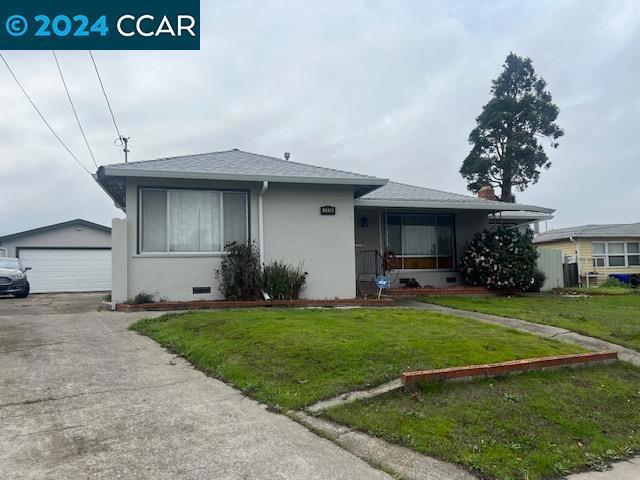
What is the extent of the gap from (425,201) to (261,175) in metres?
5.50

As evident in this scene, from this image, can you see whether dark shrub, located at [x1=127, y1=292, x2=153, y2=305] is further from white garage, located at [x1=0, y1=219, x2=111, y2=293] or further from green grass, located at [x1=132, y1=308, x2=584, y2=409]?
white garage, located at [x1=0, y1=219, x2=111, y2=293]

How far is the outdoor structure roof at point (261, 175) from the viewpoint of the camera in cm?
1041

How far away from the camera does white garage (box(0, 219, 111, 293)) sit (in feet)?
65.8

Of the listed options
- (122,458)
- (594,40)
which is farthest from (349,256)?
(594,40)

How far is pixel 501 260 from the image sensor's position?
14.4 metres

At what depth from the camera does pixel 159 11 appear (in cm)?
934

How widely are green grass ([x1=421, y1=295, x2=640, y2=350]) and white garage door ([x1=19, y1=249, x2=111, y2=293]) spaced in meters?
14.8

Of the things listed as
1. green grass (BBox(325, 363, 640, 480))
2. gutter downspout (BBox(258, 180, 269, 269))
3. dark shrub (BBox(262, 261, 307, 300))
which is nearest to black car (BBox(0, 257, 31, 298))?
gutter downspout (BBox(258, 180, 269, 269))

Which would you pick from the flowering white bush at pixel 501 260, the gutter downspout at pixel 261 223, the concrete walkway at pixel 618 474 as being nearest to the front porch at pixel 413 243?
the flowering white bush at pixel 501 260

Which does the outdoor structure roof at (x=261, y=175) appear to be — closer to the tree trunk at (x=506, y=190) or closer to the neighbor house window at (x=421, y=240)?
the neighbor house window at (x=421, y=240)

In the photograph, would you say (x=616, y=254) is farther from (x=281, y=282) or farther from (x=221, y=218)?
(x=221, y=218)

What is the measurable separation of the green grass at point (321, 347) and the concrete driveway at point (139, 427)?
1.36 ft

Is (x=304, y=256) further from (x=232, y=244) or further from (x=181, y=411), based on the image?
(x=181, y=411)


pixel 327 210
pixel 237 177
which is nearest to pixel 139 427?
pixel 237 177
